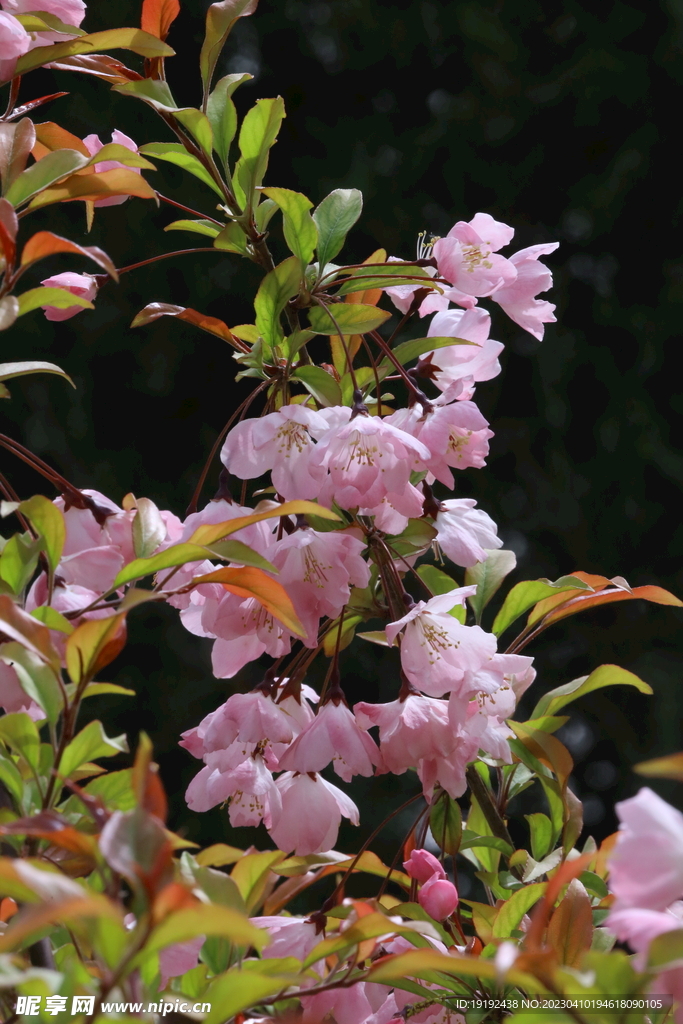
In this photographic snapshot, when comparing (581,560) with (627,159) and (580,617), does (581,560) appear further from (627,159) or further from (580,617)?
(627,159)

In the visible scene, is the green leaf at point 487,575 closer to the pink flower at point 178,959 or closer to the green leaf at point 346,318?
the green leaf at point 346,318

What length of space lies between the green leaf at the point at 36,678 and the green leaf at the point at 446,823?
1.03 feet

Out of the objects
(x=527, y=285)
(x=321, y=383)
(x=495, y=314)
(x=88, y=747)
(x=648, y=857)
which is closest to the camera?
(x=648, y=857)

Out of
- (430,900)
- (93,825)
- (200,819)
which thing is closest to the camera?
(93,825)

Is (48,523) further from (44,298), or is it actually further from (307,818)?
(307,818)

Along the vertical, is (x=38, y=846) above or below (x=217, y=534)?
below

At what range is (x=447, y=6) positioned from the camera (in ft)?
7.34

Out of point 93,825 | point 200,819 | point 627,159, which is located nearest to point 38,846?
point 93,825

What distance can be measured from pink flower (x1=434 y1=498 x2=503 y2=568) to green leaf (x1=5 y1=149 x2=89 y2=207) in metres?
0.32

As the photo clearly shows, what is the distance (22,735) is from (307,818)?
0.84 ft

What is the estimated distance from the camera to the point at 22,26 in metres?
0.56

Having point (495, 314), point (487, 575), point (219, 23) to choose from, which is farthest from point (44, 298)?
point (495, 314)

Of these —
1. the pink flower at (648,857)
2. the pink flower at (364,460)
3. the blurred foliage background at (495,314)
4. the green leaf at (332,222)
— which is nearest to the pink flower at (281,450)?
the pink flower at (364,460)

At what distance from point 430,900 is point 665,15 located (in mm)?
2217
